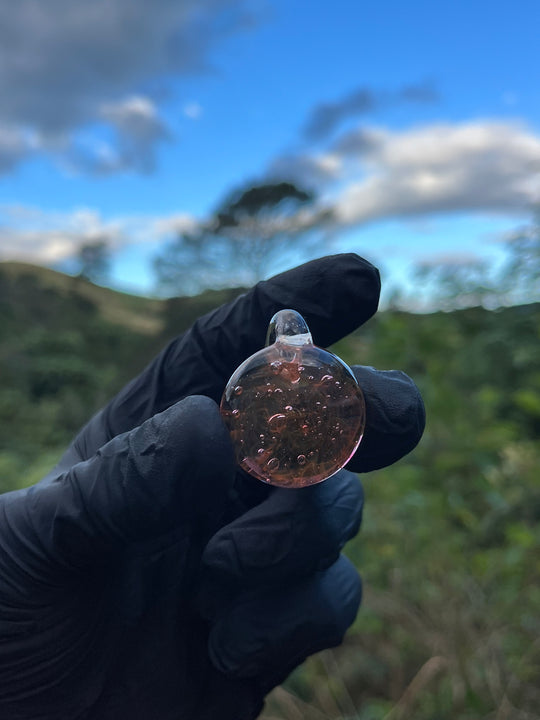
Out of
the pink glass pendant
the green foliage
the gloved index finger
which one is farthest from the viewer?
the green foliage

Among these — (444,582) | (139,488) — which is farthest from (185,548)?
(444,582)

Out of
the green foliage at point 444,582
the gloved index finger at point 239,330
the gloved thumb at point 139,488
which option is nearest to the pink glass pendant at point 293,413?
the gloved thumb at point 139,488

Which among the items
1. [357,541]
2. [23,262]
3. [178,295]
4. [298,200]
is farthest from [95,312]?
[357,541]

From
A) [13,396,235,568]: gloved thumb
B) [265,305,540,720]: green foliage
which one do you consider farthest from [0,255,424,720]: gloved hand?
[265,305,540,720]: green foliage

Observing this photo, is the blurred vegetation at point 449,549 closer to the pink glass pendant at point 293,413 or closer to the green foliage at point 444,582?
the green foliage at point 444,582

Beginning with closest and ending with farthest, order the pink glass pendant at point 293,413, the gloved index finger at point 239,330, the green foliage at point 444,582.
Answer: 1. the pink glass pendant at point 293,413
2. the gloved index finger at point 239,330
3. the green foliage at point 444,582

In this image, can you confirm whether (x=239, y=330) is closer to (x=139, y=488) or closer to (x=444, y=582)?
(x=139, y=488)

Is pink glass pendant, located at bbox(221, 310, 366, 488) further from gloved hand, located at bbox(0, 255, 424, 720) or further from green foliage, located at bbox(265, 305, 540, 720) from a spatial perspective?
green foliage, located at bbox(265, 305, 540, 720)
